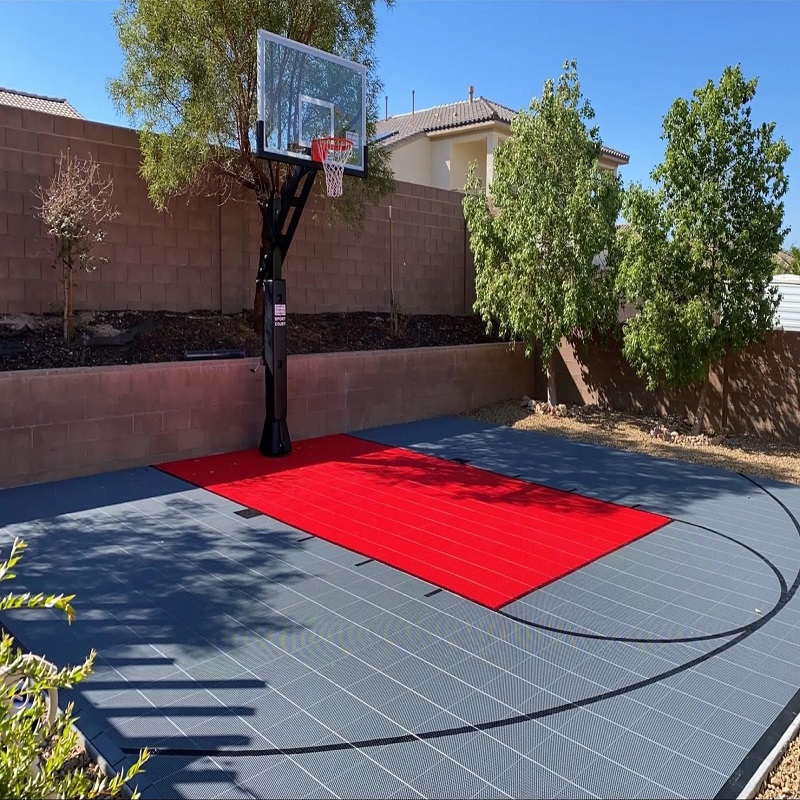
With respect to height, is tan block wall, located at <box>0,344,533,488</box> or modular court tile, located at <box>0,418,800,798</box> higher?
tan block wall, located at <box>0,344,533,488</box>

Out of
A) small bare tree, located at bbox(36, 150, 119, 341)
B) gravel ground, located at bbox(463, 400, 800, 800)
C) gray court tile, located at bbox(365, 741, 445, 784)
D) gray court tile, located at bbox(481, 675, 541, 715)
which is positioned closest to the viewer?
gray court tile, located at bbox(365, 741, 445, 784)

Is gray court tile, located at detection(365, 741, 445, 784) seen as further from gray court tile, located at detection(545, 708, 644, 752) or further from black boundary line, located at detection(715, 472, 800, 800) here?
black boundary line, located at detection(715, 472, 800, 800)

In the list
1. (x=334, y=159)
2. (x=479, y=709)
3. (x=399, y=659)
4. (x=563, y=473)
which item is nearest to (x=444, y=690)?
(x=479, y=709)

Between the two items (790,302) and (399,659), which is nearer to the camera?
(399,659)

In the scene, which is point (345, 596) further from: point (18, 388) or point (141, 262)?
point (141, 262)

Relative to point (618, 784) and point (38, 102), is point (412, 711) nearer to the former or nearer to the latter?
point (618, 784)

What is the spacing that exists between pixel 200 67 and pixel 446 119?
1576 centimetres

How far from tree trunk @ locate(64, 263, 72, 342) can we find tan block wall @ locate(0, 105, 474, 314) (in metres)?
0.49

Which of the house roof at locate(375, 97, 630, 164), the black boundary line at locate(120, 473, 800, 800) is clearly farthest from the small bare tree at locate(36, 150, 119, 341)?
the house roof at locate(375, 97, 630, 164)

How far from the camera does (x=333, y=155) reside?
7453mm

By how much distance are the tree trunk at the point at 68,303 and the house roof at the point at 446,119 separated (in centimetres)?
1329

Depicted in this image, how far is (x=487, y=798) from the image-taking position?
2.58 m

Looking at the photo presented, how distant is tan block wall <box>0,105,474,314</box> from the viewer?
738 cm

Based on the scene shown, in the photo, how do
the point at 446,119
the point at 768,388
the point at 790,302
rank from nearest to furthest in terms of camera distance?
1. the point at 768,388
2. the point at 790,302
3. the point at 446,119
